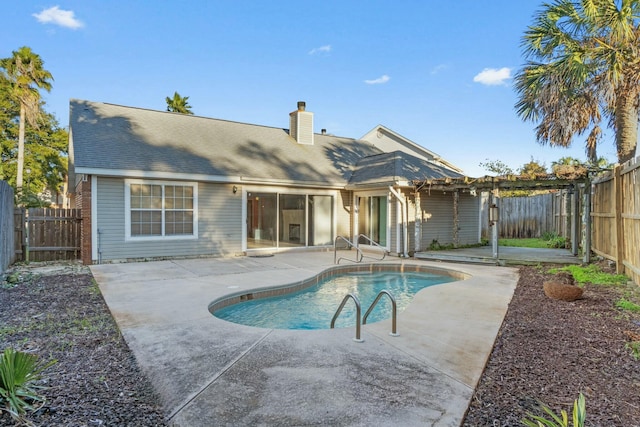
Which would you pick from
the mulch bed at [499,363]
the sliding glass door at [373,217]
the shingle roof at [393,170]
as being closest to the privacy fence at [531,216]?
the shingle roof at [393,170]

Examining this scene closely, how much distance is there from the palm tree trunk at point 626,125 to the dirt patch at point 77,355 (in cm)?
1247

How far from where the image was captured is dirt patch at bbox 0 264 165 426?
270 centimetres

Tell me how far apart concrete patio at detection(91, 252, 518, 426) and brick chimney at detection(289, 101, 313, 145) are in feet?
37.0

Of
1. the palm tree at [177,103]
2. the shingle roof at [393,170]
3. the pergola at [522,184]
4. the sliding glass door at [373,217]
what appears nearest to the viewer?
the pergola at [522,184]

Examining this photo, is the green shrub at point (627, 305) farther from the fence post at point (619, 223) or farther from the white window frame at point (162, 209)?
the white window frame at point (162, 209)

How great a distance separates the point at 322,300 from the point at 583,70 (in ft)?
27.8

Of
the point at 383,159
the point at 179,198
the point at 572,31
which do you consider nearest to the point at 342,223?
the point at 383,159

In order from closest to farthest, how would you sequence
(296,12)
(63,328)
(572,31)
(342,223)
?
1. (63,328)
2. (572,31)
3. (296,12)
4. (342,223)

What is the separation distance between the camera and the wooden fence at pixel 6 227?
8456 mm

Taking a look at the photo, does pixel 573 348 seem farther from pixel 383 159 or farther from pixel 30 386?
pixel 383 159

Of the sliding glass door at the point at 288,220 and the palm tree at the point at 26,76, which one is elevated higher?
the palm tree at the point at 26,76

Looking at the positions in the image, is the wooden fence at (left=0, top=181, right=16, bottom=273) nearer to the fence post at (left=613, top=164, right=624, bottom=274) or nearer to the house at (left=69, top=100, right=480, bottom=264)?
the house at (left=69, top=100, right=480, bottom=264)

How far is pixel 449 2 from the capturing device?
1221 cm

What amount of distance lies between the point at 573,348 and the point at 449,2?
1181 centimetres
